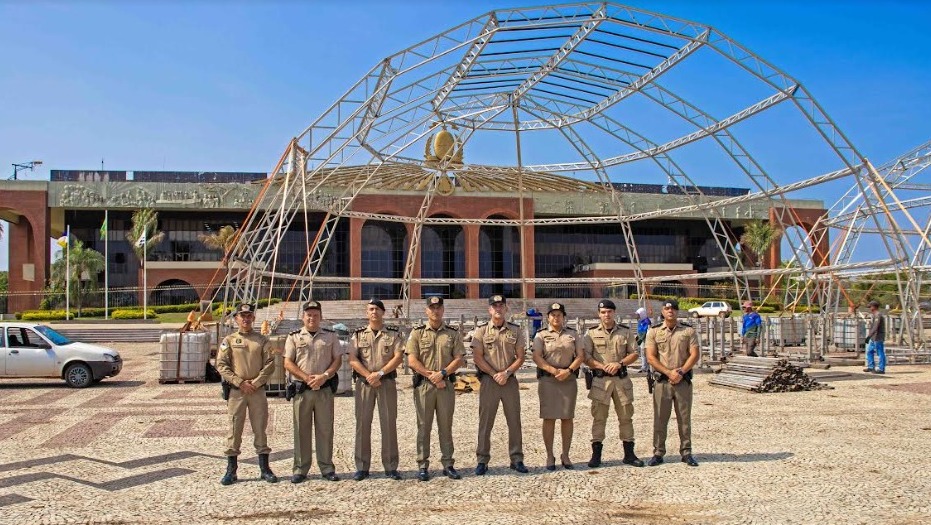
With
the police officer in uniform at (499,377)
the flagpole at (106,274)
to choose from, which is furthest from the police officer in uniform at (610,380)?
the flagpole at (106,274)

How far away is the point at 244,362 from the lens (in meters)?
8.21

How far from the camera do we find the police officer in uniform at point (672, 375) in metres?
8.77

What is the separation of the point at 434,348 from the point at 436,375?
1.07 ft

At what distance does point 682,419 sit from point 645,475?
0.95 meters

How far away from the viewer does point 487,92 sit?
21.5 metres

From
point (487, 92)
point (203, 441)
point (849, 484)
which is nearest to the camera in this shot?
point (849, 484)

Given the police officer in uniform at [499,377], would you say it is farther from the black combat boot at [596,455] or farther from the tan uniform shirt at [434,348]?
the black combat boot at [596,455]

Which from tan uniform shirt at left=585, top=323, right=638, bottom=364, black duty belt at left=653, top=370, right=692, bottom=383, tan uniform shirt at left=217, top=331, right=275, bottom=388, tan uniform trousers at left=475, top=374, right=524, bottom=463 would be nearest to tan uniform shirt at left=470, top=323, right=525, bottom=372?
tan uniform trousers at left=475, top=374, right=524, bottom=463

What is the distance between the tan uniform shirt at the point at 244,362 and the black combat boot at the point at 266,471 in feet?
2.66

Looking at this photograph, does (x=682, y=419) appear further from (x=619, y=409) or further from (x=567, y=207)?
(x=567, y=207)

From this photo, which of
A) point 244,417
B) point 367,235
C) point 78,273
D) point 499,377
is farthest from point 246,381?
point 367,235

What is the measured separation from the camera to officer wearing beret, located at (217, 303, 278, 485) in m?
8.10

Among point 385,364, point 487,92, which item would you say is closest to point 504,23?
point 487,92

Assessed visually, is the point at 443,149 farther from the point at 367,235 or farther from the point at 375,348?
the point at 367,235
